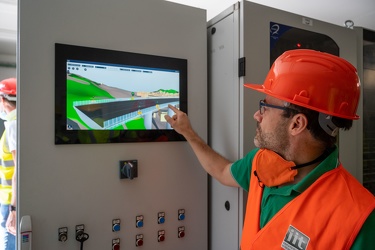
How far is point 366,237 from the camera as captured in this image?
0.76 meters

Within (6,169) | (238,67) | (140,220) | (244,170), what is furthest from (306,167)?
(6,169)

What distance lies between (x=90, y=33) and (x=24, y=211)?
2.56 feet

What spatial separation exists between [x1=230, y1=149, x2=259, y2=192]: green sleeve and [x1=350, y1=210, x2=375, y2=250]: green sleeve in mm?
491

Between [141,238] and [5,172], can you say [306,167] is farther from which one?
[5,172]

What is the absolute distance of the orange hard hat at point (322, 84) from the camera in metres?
0.91

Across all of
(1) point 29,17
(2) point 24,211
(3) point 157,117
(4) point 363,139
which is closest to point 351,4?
(4) point 363,139

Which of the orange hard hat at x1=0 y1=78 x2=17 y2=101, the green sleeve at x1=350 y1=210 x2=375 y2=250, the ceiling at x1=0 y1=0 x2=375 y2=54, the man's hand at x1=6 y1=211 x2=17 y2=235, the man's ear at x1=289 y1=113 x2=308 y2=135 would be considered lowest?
the man's hand at x1=6 y1=211 x2=17 y2=235

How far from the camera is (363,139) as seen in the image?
1739 mm

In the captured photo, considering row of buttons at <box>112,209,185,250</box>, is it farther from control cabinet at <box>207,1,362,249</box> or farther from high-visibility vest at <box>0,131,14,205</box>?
high-visibility vest at <box>0,131,14,205</box>

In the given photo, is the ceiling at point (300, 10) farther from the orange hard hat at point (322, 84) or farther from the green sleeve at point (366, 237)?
the green sleeve at point (366, 237)

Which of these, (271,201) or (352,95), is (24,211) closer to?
(271,201)

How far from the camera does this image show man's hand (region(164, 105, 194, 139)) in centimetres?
127

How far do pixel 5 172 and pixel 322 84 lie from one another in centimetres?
245

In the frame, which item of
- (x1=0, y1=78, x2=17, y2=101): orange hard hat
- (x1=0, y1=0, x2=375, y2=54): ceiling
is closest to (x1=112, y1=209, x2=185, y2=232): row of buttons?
(x1=0, y1=78, x2=17, y2=101): orange hard hat
